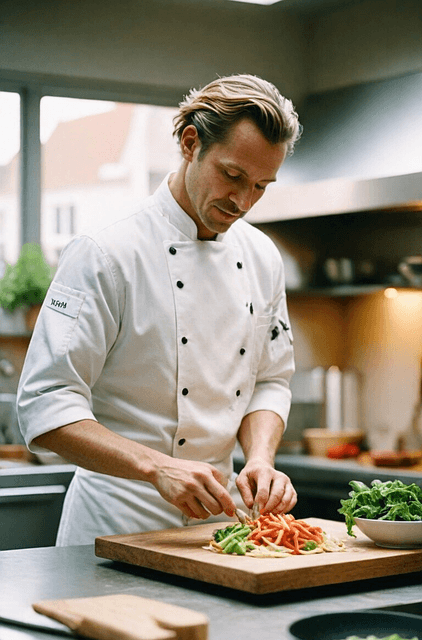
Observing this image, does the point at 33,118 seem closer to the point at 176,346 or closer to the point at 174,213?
the point at 174,213

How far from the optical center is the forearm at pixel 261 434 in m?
2.41

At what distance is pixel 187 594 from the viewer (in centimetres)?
175

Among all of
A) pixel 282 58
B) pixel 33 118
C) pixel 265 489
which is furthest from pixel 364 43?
pixel 265 489

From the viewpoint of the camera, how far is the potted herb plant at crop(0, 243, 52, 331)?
4105 mm

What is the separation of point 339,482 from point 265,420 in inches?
55.5

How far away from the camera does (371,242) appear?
4633 millimetres

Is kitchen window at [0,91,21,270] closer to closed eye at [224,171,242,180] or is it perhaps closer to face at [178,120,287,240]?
face at [178,120,287,240]

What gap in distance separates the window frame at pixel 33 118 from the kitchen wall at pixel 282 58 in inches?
0.8

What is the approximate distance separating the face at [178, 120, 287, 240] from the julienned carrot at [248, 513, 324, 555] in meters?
0.72

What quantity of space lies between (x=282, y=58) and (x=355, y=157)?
71cm

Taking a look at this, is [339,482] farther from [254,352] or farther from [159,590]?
[159,590]

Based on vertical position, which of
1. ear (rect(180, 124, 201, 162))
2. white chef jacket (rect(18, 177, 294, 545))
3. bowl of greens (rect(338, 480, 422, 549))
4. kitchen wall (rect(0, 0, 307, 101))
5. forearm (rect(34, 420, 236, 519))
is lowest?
bowl of greens (rect(338, 480, 422, 549))

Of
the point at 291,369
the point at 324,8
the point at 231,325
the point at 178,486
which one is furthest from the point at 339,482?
the point at 324,8

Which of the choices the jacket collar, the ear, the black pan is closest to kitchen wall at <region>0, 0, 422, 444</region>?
the jacket collar
